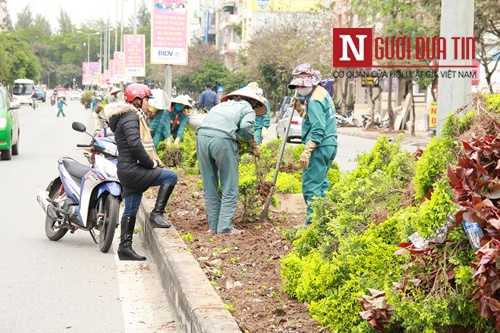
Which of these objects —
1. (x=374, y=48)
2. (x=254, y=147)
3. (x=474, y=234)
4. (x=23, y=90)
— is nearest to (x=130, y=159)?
(x=254, y=147)

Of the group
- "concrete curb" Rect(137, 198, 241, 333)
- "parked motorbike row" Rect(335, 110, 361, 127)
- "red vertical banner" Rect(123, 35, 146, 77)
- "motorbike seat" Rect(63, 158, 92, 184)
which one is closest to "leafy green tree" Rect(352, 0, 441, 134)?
"red vertical banner" Rect(123, 35, 146, 77)

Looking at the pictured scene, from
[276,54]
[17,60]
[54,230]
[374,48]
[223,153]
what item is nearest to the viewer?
[223,153]

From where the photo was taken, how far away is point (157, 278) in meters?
8.09

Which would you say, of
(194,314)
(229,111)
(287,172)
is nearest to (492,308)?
(194,314)

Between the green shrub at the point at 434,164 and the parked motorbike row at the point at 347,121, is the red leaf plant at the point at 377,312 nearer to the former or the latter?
the green shrub at the point at 434,164

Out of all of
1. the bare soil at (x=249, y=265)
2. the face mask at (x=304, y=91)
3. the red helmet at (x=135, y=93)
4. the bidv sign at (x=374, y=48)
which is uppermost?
the bidv sign at (x=374, y=48)

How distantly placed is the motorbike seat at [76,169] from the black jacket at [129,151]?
1224mm

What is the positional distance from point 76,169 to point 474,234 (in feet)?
21.3

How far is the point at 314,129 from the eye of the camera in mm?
9062

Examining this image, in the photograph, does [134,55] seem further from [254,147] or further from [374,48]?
[254,147]

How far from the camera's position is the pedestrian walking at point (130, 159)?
858 centimetres

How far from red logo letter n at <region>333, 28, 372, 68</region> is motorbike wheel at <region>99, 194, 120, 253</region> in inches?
1184

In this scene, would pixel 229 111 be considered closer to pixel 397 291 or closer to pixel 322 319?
pixel 322 319

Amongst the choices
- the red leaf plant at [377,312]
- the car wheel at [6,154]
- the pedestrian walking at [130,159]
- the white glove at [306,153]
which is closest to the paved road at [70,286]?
the pedestrian walking at [130,159]
